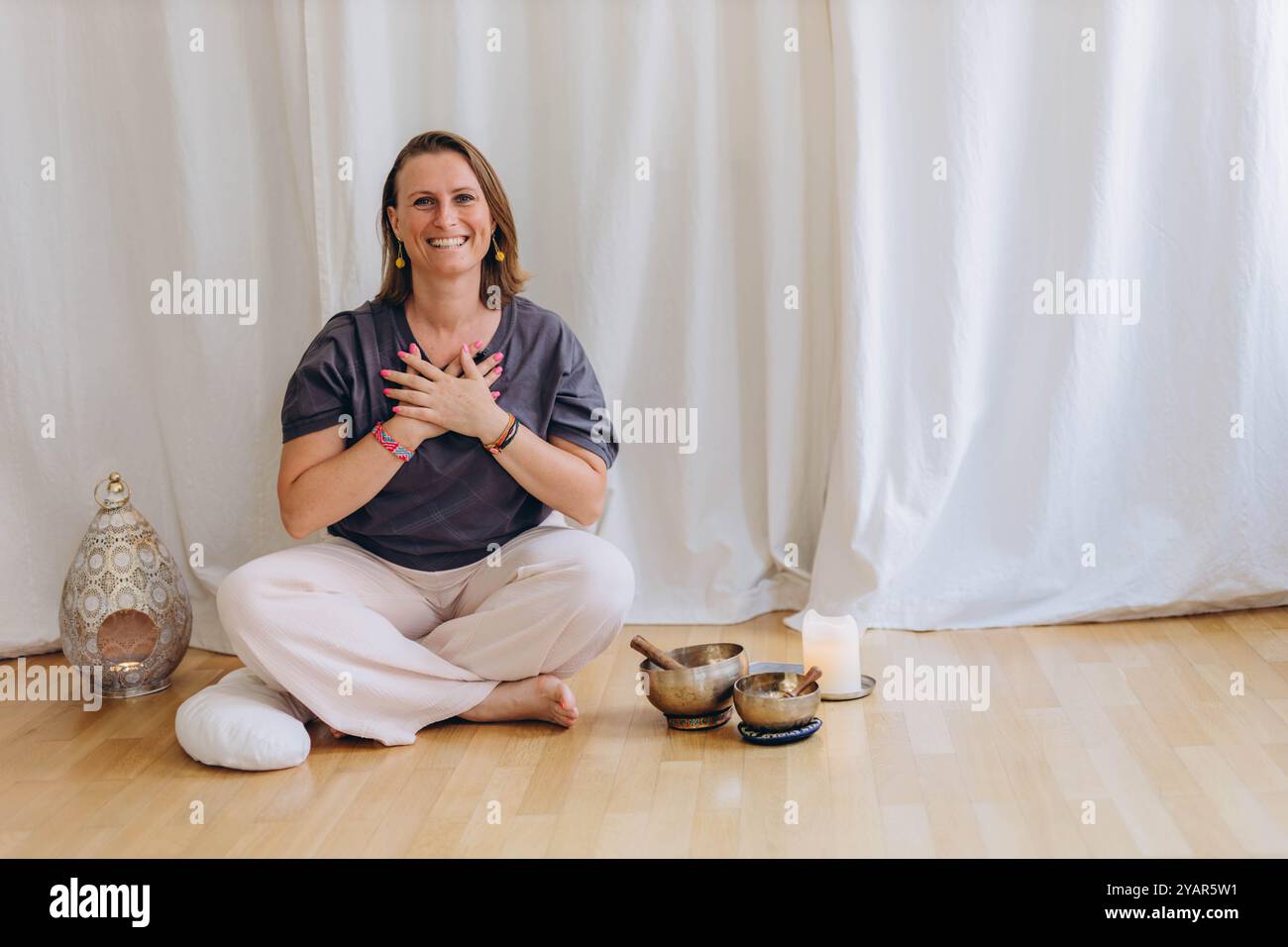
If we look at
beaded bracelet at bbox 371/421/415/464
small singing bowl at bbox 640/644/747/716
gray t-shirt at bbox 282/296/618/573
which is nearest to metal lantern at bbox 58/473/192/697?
gray t-shirt at bbox 282/296/618/573

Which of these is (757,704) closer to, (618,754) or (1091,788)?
(618,754)

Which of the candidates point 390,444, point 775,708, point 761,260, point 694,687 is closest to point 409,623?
point 390,444

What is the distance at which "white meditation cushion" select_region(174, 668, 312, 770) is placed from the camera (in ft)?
7.59

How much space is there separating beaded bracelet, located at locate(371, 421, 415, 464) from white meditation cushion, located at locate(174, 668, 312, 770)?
473 millimetres

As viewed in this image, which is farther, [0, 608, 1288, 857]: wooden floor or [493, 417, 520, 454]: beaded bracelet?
[493, 417, 520, 454]: beaded bracelet

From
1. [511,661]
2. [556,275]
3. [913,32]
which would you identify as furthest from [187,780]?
[913,32]

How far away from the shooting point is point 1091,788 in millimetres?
2123

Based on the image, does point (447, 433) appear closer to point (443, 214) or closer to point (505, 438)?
point (505, 438)

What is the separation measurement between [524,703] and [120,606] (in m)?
0.83

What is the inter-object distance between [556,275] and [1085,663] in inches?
51.8

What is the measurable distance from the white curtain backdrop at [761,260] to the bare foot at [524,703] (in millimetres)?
653

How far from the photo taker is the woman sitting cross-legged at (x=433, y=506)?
7.99ft

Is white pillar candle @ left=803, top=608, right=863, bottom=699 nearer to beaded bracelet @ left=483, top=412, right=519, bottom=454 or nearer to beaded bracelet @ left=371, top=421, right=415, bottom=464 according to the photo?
beaded bracelet @ left=483, top=412, right=519, bottom=454

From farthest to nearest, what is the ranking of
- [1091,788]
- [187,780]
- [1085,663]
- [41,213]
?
[41,213] → [1085,663] → [187,780] → [1091,788]
